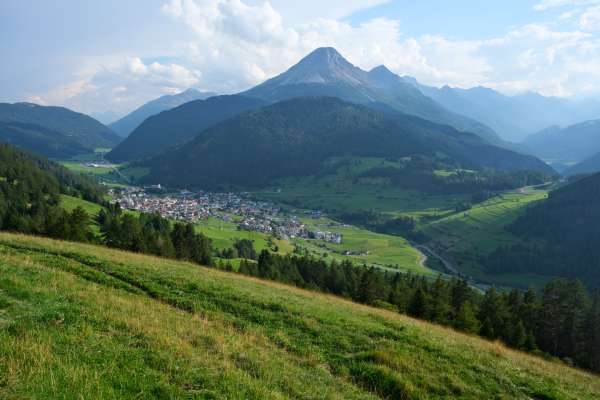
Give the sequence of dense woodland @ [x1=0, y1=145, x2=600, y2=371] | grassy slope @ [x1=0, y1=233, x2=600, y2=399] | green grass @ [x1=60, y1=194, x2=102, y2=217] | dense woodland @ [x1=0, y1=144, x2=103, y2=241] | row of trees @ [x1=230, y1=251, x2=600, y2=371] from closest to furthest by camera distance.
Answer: grassy slope @ [x1=0, y1=233, x2=600, y2=399]
row of trees @ [x1=230, y1=251, x2=600, y2=371]
dense woodland @ [x1=0, y1=145, x2=600, y2=371]
dense woodland @ [x1=0, y1=144, x2=103, y2=241]
green grass @ [x1=60, y1=194, x2=102, y2=217]

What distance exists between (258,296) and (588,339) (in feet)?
216

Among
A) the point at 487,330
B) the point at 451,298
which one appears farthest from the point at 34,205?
the point at 487,330

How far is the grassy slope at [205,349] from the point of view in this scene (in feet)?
32.9

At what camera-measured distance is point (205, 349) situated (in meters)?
13.4

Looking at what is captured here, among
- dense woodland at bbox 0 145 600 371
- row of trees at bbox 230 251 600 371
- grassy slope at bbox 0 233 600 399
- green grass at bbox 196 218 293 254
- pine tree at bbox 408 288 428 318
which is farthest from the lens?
green grass at bbox 196 218 293 254

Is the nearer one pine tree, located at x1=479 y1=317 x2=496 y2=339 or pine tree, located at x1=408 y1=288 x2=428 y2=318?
pine tree, located at x1=408 y1=288 x2=428 y2=318

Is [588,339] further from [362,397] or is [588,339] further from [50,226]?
[50,226]

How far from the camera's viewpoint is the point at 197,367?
450 inches

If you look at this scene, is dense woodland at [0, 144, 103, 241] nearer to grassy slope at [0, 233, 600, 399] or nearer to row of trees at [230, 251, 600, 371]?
row of trees at [230, 251, 600, 371]

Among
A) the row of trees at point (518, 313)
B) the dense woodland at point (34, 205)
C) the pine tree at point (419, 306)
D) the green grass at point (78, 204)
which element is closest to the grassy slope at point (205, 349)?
the pine tree at point (419, 306)

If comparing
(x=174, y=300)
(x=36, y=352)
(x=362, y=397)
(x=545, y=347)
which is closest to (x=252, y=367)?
(x=362, y=397)

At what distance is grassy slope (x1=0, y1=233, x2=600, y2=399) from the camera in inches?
395

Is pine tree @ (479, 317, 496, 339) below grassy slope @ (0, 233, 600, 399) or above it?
below

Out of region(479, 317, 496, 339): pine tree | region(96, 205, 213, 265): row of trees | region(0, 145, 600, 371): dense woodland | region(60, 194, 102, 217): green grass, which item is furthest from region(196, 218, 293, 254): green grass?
region(479, 317, 496, 339): pine tree
